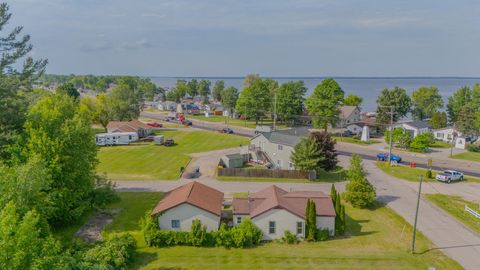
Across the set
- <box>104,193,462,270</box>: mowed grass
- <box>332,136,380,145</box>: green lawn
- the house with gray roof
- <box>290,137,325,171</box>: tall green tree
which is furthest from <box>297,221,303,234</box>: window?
<box>332,136,380,145</box>: green lawn

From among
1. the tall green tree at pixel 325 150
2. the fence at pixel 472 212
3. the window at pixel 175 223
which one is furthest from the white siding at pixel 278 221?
the fence at pixel 472 212

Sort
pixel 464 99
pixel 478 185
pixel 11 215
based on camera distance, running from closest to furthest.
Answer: pixel 11 215, pixel 478 185, pixel 464 99

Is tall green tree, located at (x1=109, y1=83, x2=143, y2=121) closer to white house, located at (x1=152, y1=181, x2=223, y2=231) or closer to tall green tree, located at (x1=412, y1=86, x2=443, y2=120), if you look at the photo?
white house, located at (x1=152, y1=181, x2=223, y2=231)

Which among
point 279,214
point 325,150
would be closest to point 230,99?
point 325,150

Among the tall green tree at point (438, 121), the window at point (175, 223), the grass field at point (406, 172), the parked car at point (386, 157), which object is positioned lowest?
the window at point (175, 223)

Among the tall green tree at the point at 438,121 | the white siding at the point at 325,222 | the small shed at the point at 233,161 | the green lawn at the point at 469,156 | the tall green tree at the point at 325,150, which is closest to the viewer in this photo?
the white siding at the point at 325,222

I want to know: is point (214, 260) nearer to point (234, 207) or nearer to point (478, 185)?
point (234, 207)

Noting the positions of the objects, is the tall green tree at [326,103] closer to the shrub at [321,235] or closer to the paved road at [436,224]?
the paved road at [436,224]

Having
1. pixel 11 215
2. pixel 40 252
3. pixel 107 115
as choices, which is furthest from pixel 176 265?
pixel 107 115
